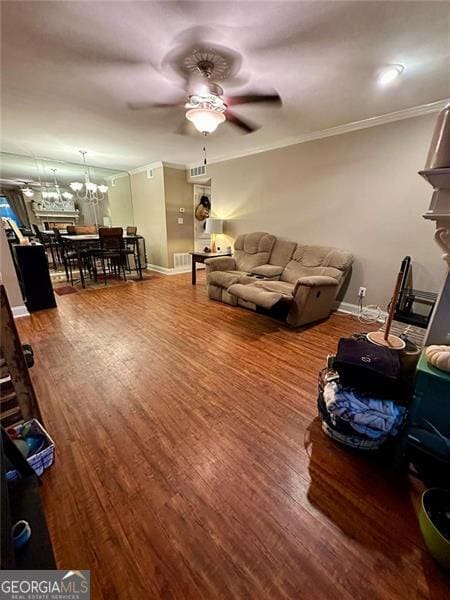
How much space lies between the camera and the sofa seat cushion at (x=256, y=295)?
9.09ft

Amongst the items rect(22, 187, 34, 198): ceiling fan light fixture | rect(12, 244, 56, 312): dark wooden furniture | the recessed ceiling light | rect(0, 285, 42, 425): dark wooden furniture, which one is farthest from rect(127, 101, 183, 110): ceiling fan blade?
rect(22, 187, 34, 198): ceiling fan light fixture

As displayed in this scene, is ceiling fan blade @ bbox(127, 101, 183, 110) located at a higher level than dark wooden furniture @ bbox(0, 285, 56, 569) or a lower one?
higher

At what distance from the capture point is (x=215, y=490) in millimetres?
1192

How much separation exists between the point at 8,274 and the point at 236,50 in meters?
3.54

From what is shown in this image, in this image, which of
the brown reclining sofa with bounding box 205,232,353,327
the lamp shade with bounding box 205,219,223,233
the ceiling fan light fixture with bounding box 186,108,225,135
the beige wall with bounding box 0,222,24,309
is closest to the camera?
the ceiling fan light fixture with bounding box 186,108,225,135

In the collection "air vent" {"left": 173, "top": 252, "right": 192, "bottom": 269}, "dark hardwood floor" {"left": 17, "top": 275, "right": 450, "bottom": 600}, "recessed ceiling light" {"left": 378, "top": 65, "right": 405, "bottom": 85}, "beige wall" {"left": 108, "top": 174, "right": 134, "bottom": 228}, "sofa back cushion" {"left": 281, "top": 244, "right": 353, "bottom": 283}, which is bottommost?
"dark hardwood floor" {"left": 17, "top": 275, "right": 450, "bottom": 600}

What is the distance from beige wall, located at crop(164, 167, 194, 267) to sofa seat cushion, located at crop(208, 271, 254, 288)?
2.30 m

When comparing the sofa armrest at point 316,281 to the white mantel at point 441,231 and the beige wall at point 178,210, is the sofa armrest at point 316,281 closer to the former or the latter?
the white mantel at point 441,231

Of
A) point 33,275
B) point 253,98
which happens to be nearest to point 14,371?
point 33,275

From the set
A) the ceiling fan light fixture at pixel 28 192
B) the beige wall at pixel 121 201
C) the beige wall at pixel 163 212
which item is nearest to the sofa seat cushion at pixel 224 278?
the beige wall at pixel 163 212

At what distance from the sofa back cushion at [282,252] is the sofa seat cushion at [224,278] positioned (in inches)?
21.7

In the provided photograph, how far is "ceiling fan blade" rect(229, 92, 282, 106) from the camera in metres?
2.35

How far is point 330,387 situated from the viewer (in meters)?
1.36

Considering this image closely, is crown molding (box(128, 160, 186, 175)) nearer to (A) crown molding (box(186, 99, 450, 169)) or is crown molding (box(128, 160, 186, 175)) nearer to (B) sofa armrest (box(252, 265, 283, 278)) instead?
(A) crown molding (box(186, 99, 450, 169))
